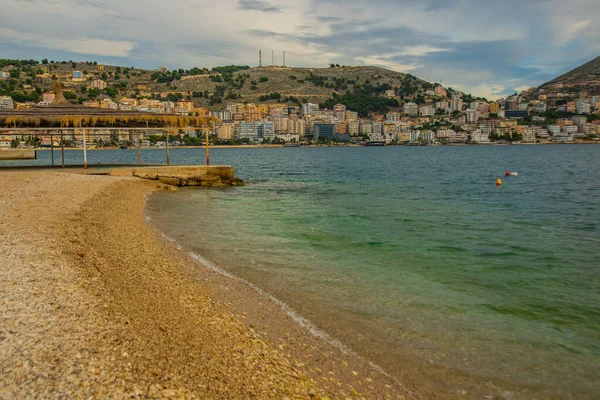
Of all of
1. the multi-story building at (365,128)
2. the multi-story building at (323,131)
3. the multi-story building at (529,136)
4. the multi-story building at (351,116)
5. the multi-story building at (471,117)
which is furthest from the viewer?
the multi-story building at (351,116)

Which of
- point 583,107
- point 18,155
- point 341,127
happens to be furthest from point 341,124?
point 18,155

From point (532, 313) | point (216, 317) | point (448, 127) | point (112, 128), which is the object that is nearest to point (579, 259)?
point (532, 313)

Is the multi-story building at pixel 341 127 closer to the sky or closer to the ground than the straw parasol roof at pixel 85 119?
closer to the sky

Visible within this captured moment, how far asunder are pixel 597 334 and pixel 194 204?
13.5m

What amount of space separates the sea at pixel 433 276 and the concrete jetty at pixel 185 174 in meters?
5.06

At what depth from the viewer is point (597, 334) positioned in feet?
18.8

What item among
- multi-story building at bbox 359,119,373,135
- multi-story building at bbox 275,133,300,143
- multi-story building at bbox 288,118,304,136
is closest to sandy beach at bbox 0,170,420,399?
multi-story building at bbox 275,133,300,143

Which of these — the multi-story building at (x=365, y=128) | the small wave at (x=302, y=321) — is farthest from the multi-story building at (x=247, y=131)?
the small wave at (x=302, y=321)

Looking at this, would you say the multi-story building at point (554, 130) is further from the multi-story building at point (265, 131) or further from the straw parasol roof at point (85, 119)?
the straw parasol roof at point (85, 119)

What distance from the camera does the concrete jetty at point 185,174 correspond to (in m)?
21.7

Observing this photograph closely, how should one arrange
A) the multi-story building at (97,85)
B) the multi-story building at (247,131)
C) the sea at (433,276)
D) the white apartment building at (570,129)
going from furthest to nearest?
the multi-story building at (97,85) < the multi-story building at (247,131) < the white apartment building at (570,129) < the sea at (433,276)

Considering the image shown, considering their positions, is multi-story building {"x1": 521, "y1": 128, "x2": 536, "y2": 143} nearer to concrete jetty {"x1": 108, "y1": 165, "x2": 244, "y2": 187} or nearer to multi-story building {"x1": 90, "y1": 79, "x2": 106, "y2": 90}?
concrete jetty {"x1": 108, "y1": 165, "x2": 244, "y2": 187}

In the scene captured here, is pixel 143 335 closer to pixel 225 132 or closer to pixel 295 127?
pixel 225 132

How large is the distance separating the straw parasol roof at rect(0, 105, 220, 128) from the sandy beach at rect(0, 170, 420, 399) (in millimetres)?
15369
